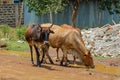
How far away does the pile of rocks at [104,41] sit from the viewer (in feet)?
69.2

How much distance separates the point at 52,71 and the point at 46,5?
1597 centimetres

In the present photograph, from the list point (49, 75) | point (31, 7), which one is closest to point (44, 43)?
point (49, 75)

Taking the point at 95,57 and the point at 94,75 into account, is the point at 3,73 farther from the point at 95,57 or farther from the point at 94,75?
the point at 95,57

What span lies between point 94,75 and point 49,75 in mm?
1719

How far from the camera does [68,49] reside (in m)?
17.7

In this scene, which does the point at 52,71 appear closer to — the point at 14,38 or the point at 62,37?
the point at 62,37

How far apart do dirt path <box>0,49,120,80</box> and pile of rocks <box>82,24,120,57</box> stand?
2069mm

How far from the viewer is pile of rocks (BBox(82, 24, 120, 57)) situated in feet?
69.2

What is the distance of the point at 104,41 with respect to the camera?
2283cm

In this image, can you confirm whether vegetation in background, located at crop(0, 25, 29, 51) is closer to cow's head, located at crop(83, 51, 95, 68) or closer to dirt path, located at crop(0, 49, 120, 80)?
dirt path, located at crop(0, 49, 120, 80)

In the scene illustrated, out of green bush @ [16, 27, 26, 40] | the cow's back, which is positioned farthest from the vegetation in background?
the cow's back

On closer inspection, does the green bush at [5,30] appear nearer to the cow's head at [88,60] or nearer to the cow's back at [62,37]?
the cow's back at [62,37]

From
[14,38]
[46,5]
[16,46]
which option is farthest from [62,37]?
[46,5]

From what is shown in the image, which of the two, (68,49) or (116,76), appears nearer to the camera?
(116,76)
